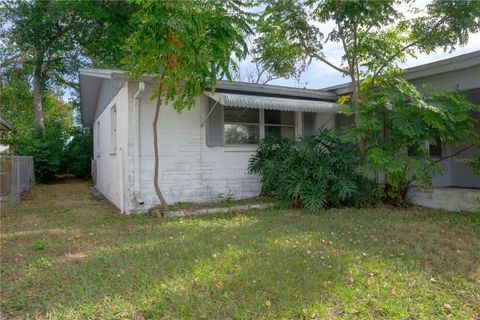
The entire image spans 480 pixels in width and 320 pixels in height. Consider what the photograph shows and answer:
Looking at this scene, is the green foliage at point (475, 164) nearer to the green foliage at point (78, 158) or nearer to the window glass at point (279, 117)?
the window glass at point (279, 117)

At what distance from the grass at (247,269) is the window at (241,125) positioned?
2.70 metres

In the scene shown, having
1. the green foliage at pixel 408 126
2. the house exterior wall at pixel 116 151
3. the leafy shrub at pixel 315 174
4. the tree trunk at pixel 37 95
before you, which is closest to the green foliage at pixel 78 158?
the tree trunk at pixel 37 95

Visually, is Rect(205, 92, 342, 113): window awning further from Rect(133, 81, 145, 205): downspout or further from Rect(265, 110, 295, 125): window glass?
Rect(133, 81, 145, 205): downspout

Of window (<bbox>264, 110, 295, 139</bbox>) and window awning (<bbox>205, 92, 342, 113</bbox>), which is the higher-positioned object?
window awning (<bbox>205, 92, 342, 113</bbox>)

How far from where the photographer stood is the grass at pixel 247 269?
2.87m

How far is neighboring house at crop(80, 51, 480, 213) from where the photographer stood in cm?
705

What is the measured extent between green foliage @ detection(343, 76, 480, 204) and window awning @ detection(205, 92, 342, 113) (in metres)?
1.36

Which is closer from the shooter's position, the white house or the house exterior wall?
the white house

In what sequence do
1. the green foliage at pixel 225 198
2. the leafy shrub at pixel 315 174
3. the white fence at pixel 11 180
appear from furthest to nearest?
the white fence at pixel 11 180
the green foliage at pixel 225 198
the leafy shrub at pixel 315 174

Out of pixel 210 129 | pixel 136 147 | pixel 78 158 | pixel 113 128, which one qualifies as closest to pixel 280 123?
pixel 210 129

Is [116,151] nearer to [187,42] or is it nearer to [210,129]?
[210,129]

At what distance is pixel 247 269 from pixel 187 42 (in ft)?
12.5

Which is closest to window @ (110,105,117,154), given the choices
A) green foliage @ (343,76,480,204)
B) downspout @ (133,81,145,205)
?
downspout @ (133,81,145,205)

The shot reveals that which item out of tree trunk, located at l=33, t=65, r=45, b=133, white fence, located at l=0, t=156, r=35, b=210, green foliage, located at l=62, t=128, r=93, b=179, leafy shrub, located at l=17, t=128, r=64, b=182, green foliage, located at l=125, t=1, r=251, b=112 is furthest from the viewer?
tree trunk, located at l=33, t=65, r=45, b=133
